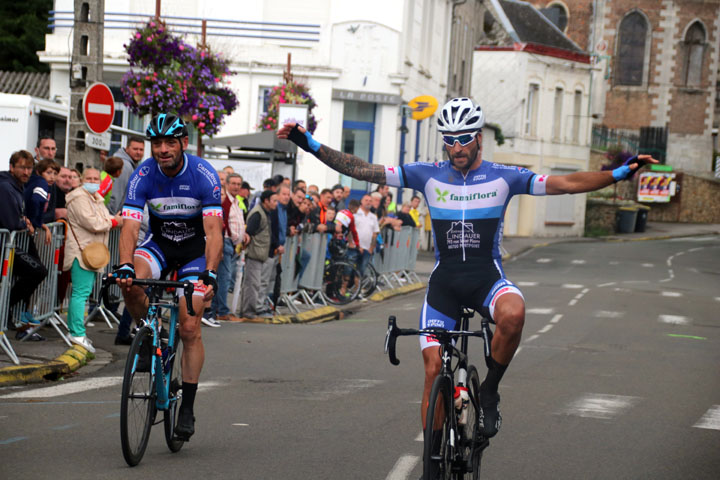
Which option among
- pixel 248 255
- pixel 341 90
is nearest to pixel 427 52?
pixel 341 90

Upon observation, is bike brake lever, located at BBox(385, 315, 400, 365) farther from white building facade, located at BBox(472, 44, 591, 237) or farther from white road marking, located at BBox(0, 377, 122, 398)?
white building facade, located at BBox(472, 44, 591, 237)

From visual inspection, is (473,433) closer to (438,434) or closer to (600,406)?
(438,434)

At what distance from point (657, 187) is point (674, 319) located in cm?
5059

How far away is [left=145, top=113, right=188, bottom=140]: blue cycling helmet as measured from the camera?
7.27 m

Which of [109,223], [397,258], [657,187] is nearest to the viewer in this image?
[109,223]

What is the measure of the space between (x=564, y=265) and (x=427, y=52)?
360 inches

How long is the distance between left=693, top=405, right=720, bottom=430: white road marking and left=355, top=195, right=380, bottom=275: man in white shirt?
11.9 metres

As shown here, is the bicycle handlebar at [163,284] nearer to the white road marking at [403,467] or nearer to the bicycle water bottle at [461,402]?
the white road marking at [403,467]

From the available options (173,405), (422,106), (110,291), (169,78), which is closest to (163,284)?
(173,405)

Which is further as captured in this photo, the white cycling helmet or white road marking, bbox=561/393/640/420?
white road marking, bbox=561/393/640/420

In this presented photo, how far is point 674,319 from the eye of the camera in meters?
20.0

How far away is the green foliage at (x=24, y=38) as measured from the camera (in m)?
48.8

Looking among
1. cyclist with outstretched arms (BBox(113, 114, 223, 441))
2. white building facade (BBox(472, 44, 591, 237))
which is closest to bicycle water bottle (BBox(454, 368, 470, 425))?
cyclist with outstretched arms (BBox(113, 114, 223, 441))

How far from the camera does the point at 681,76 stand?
3019 inches
